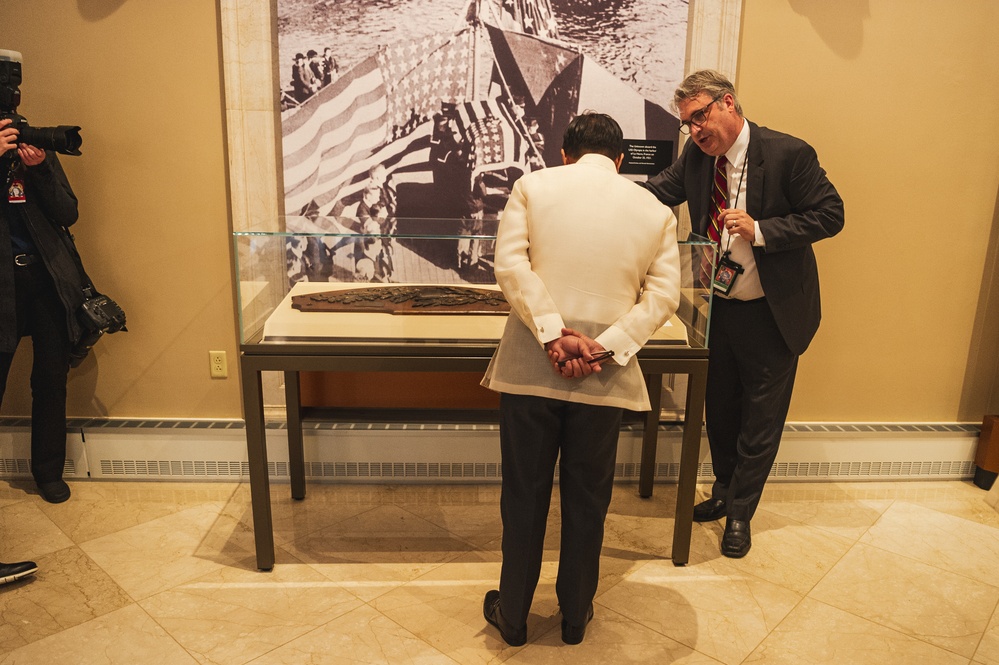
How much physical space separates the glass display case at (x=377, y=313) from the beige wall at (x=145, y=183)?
0.97 m

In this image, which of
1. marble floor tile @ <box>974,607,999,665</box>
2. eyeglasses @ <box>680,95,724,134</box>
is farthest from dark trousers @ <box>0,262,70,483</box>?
marble floor tile @ <box>974,607,999,665</box>

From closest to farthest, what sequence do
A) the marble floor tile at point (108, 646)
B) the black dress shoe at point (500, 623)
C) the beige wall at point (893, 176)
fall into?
the marble floor tile at point (108, 646)
the black dress shoe at point (500, 623)
the beige wall at point (893, 176)

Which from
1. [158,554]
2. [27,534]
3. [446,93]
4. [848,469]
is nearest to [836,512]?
[848,469]

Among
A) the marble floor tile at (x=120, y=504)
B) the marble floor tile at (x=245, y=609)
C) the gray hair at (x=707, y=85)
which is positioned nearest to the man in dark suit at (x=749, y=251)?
the gray hair at (x=707, y=85)

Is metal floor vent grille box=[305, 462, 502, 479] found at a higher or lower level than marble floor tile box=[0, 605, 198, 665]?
higher

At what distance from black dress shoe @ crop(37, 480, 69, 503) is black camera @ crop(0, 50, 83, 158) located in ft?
4.45

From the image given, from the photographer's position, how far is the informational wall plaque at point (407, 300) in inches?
101

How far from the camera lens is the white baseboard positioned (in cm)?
346

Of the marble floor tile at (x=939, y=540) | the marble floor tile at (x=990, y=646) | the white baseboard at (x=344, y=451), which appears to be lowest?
the marble floor tile at (x=939, y=540)

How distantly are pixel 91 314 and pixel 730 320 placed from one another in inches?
96.7

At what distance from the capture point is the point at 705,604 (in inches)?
104

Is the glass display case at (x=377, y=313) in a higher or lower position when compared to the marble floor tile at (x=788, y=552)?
higher

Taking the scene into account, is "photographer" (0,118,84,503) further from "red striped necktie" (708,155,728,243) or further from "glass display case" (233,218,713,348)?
"red striped necktie" (708,155,728,243)

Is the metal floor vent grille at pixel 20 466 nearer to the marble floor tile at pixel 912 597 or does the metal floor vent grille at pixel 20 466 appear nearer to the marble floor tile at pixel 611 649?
the marble floor tile at pixel 611 649
